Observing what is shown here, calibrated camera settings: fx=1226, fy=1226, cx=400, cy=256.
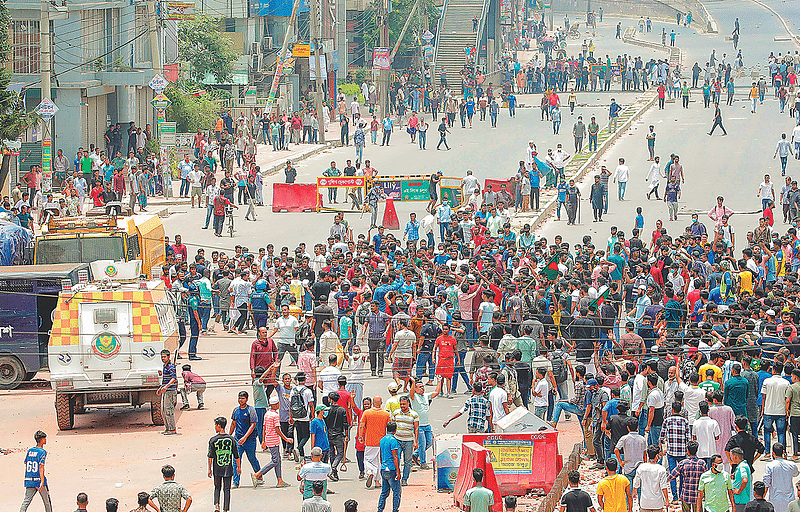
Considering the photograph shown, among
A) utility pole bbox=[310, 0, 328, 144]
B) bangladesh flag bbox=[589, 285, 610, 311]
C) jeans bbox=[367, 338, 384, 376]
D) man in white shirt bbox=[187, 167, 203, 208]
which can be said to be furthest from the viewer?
utility pole bbox=[310, 0, 328, 144]

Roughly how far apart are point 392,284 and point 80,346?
221 inches

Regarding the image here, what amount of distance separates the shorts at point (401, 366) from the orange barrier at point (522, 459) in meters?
4.14

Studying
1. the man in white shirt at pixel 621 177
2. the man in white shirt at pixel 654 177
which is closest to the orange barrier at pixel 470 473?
the man in white shirt at pixel 654 177

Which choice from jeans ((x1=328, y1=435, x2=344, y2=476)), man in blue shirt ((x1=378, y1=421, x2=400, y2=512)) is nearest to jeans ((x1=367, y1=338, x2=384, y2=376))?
jeans ((x1=328, y1=435, x2=344, y2=476))

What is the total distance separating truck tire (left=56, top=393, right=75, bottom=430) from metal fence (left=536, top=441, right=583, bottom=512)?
7.11m

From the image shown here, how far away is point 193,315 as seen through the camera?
20438 mm

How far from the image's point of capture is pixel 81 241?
2316 cm

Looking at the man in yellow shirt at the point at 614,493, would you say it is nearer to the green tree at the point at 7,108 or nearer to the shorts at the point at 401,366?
the shorts at the point at 401,366

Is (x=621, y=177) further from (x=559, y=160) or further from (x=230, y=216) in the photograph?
(x=230, y=216)

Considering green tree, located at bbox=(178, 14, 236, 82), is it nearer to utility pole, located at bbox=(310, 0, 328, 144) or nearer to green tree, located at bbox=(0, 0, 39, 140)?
utility pole, located at bbox=(310, 0, 328, 144)

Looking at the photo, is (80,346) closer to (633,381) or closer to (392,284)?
(392,284)

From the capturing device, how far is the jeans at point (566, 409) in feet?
50.2

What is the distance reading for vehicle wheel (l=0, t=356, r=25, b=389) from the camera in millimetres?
19391

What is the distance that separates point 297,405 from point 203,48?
44.4m
